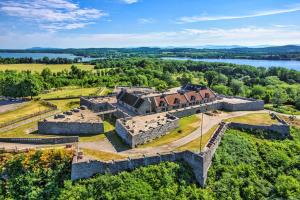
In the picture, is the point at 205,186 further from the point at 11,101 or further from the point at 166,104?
the point at 11,101

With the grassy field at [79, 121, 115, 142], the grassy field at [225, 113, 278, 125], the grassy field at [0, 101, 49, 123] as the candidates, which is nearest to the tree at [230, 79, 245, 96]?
the grassy field at [225, 113, 278, 125]

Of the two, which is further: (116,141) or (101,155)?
(116,141)

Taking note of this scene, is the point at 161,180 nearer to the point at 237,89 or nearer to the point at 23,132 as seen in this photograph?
the point at 23,132

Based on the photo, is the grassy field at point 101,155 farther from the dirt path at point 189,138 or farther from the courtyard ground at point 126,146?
the dirt path at point 189,138

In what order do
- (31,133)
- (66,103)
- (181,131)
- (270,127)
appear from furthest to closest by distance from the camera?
(66,103), (270,127), (181,131), (31,133)

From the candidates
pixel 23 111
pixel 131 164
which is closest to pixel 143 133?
pixel 131 164

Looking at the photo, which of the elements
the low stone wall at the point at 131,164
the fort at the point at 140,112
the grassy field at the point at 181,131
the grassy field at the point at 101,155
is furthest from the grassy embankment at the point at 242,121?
the grassy field at the point at 101,155

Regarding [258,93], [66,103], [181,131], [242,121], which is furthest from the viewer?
[258,93]
